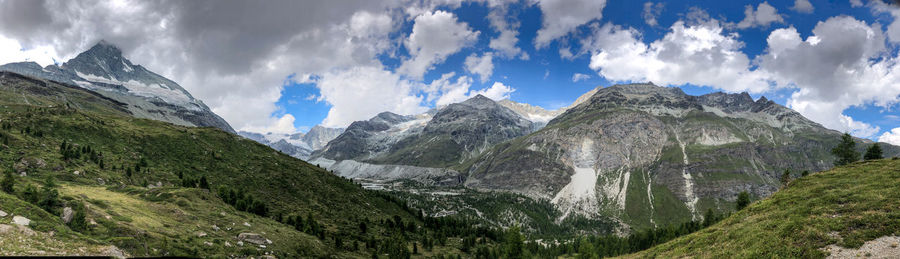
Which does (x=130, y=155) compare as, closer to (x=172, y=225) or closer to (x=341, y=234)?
(x=341, y=234)

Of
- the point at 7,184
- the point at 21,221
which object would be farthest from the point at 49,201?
the point at 21,221

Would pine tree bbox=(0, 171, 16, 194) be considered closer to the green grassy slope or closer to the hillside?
the hillside

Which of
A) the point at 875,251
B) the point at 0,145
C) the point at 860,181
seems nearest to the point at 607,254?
the point at 860,181

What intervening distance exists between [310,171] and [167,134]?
43.6 meters

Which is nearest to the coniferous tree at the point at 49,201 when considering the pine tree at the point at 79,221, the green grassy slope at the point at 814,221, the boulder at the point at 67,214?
the boulder at the point at 67,214

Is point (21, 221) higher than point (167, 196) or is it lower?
lower

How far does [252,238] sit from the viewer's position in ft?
160

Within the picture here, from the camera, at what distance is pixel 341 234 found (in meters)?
85.1

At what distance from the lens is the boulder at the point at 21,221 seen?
75.8 feet

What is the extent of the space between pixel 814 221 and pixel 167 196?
80709 mm

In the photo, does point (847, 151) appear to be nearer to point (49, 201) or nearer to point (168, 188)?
point (168, 188)

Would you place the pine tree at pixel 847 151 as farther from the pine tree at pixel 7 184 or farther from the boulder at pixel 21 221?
the pine tree at pixel 7 184

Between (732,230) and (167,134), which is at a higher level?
(167,134)

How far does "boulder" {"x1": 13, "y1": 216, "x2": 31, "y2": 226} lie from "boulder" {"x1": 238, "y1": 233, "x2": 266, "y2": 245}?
80.8ft
